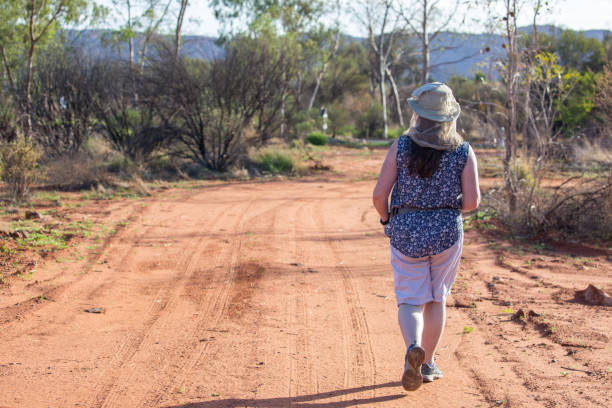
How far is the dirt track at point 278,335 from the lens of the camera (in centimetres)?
354

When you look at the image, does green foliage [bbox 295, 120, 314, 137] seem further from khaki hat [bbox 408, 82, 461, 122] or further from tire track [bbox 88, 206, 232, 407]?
khaki hat [bbox 408, 82, 461, 122]

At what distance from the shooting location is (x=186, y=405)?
11.0 ft

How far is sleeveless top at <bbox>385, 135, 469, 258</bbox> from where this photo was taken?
131 inches

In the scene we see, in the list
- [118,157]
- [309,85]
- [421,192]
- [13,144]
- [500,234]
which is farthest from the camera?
[309,85]

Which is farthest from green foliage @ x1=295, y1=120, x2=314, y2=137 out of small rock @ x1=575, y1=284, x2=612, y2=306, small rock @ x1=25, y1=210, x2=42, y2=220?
small rock @ x1=575, y1=284, x2=612, y2=306

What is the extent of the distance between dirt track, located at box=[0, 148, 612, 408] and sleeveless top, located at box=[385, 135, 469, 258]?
94 cm

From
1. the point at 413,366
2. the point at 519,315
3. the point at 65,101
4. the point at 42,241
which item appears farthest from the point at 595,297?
the point at 65,101

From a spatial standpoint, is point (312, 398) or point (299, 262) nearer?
point (312, 398)

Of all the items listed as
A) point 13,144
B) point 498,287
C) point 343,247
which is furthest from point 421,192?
point 13,144

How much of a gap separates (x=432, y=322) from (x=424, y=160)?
98cm

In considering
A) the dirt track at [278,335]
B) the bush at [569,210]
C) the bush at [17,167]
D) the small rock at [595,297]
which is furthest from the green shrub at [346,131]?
the small rock at [595,297]

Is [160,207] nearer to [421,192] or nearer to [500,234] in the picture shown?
[500,234]

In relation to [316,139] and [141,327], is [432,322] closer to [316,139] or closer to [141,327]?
[141,327]

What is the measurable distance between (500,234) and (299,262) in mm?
3446
